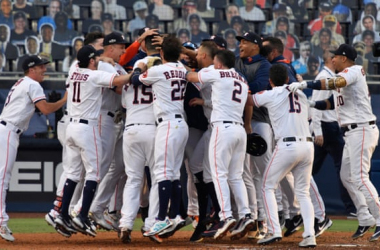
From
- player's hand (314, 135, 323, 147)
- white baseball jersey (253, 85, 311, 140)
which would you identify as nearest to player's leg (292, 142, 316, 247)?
white baseball jersey (253, 85, 311, 140)

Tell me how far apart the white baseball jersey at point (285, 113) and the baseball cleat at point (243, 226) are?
808mm

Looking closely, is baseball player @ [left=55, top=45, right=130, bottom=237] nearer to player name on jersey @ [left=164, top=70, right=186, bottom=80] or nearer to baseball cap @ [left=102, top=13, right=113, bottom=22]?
player name on jersey @ [left=164, top=70, right=186, bottom=80]

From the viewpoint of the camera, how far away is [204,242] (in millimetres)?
7039

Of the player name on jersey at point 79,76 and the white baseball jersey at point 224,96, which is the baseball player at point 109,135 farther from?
the white baseball jersey at point 224,96

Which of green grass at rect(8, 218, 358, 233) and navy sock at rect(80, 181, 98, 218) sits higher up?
navy sock at rect(80, 181, 98, 218)

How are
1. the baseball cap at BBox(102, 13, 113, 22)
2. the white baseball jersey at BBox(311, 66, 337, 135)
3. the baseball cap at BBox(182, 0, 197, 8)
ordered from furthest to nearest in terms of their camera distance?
1. the baseball cap at BBox(182, 0, 197, 8)
2. the baseball cap at BBox(102, 13, 113, 22)
3. the white baseball jersey at BBox(311, 66, 337, 135)

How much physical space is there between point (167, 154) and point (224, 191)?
0.62 metres

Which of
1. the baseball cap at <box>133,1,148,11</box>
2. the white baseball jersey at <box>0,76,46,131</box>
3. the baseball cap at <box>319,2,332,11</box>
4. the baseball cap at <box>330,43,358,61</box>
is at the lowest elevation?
the white baseball jersey at <box>0,76,46,131</box>

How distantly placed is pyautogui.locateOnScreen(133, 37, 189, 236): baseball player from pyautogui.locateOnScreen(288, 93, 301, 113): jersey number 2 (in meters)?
0.99

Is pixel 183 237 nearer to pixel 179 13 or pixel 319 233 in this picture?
pixel 319 233

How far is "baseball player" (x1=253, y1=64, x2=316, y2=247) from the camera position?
21.3 feet

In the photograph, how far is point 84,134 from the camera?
6.97m

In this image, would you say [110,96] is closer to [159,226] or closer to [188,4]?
[159,226]

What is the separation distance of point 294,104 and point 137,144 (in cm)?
149
